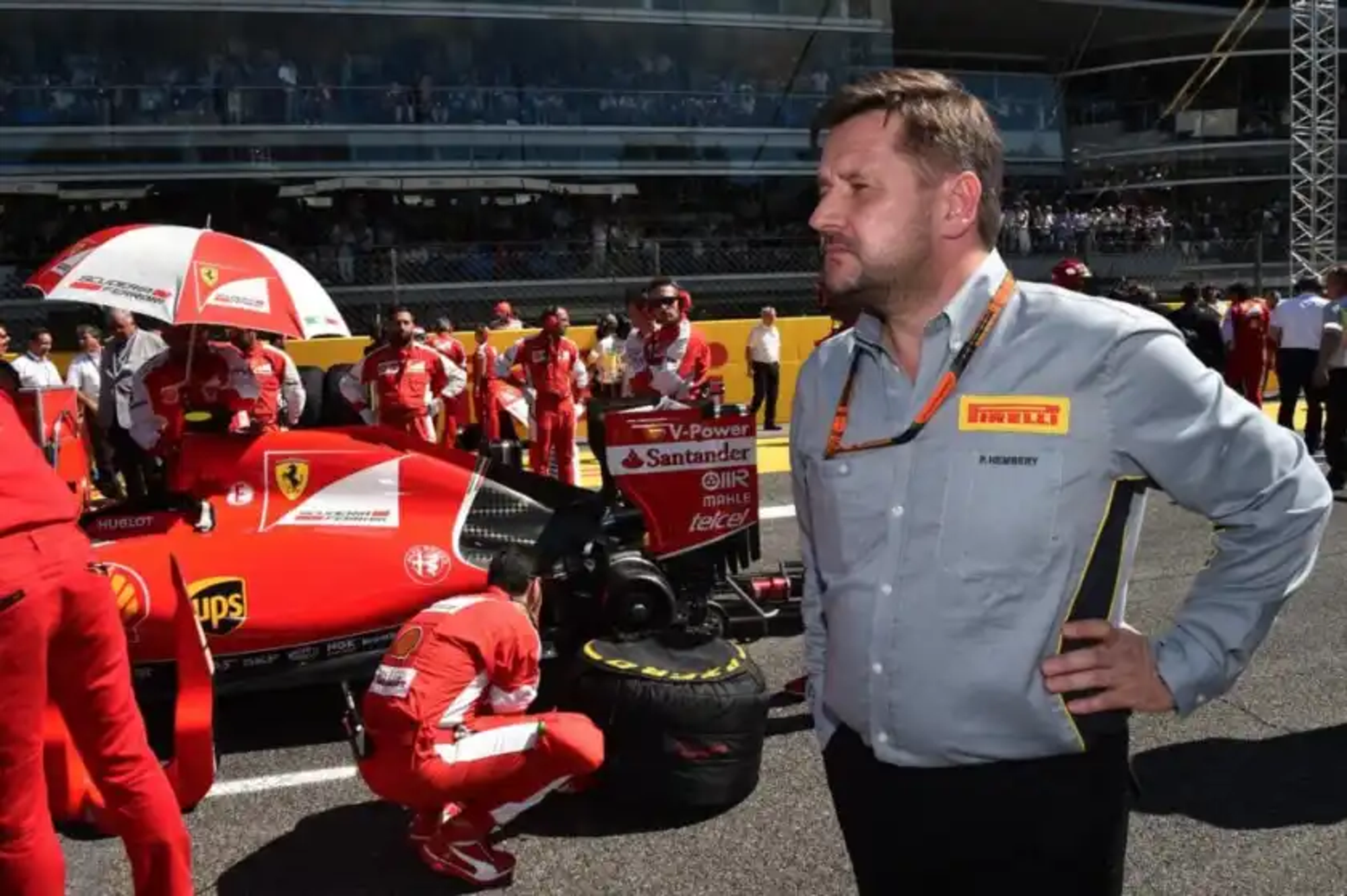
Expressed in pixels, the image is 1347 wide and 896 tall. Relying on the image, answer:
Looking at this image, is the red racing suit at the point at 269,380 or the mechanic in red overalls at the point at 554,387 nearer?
the red racing suit at the point at 269,380

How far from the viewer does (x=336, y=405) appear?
11.4 metres

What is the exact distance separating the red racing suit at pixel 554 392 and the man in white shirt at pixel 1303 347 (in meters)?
6.30

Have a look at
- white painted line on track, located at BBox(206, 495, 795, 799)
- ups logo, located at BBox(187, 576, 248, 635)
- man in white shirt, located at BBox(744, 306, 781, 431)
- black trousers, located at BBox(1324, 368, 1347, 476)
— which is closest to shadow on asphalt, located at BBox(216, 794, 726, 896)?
white painted line on track, located at BBox(206, 495, 795, 799)

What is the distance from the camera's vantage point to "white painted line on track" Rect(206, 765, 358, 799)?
4.46 metres

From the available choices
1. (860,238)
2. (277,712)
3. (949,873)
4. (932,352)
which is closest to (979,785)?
(949,873)

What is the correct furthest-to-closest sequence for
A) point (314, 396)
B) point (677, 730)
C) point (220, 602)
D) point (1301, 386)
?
point (1301, 386), point (314, 396), point (220, 602), point (677, 730)

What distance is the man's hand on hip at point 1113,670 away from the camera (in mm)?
1737

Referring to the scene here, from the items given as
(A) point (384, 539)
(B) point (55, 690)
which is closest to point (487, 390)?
(A) point (384, 539)

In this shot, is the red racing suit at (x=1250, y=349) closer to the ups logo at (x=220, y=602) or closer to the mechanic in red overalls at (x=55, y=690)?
the ups logo at (x=220, y=602)

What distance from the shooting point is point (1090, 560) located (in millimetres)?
1769

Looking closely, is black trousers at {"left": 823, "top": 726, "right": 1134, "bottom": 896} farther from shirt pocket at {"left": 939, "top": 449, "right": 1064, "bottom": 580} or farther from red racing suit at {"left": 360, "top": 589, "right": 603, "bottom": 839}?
red racing suit at {"left": 360, "top": 589, "right": 603, "bottom": 839}

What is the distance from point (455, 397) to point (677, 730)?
6.67 m

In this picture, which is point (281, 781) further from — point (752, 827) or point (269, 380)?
point (269, 380)

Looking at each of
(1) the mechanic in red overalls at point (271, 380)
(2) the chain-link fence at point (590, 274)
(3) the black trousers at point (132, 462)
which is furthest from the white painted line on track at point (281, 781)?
(2) the chain-link fence at point (590, 274)
